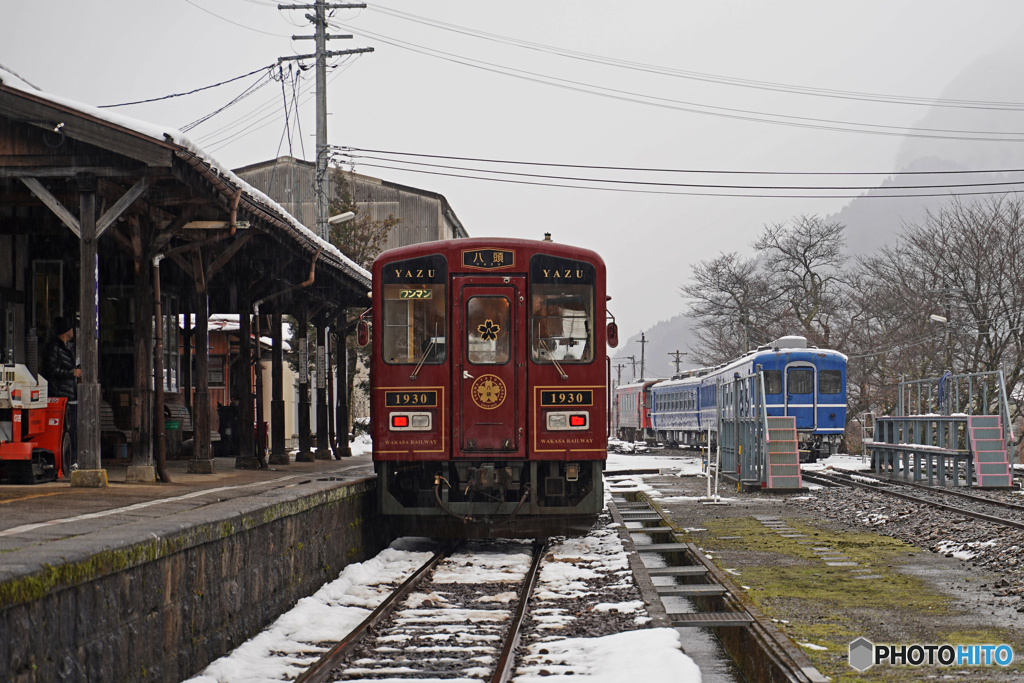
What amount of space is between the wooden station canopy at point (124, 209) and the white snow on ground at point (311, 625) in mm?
2539

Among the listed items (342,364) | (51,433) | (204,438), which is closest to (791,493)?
(342,364)

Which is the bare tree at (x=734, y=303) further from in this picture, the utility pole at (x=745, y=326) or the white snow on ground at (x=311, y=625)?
the white snow on ground at (x=311, y=625)

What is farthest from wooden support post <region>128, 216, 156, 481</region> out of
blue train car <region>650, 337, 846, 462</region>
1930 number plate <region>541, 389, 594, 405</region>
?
blue train car <region>650, 337, 846, 462</region>

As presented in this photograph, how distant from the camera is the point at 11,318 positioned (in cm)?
1191

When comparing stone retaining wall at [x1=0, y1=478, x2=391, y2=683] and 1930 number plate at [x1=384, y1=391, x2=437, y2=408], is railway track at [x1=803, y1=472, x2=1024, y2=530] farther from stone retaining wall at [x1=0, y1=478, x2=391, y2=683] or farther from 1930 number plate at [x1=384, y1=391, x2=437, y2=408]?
stone retaining wall at [x1=0, y1=478, x2=391, y2=683]

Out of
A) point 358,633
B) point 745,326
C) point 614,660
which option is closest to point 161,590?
point 358,633

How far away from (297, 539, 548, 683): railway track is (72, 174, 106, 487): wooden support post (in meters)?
3.02

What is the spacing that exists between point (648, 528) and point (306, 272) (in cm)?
608

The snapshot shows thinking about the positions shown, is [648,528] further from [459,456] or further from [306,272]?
[306,272]

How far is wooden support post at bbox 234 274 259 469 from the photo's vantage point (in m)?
13.6

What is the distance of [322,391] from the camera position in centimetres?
1766

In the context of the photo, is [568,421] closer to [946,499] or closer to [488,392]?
[488,392]

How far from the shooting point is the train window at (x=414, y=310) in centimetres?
1040

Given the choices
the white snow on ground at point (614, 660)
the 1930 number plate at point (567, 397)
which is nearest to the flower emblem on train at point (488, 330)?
the 1930 number plate at point (567, 397)
